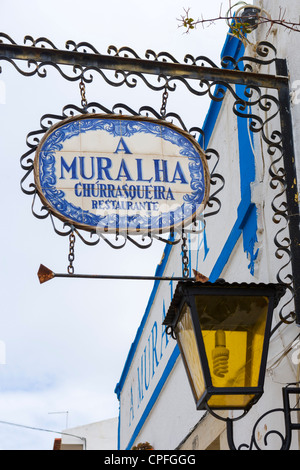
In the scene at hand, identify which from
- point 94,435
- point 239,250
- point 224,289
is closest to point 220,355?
point 224,289

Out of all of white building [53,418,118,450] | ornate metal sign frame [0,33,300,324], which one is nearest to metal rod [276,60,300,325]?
ornate metal sign frame [0,33,300,324]

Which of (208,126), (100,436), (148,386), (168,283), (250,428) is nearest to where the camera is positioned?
(250,428)

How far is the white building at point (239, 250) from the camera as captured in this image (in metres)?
4.78

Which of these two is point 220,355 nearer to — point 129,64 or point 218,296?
point 218,296

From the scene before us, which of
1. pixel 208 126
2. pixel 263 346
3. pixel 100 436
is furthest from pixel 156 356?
pixel 100 436

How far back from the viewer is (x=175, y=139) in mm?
4613

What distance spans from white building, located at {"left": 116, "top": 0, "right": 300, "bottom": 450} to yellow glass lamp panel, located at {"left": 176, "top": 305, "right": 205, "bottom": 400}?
77 cm

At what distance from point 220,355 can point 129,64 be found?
6.32 ft

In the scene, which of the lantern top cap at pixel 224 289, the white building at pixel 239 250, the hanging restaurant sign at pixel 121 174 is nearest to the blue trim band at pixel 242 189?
the white building at pixel 239 250

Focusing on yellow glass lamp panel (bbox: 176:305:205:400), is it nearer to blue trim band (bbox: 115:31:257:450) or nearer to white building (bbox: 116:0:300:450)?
white building (bbox: 116:0:300:450)

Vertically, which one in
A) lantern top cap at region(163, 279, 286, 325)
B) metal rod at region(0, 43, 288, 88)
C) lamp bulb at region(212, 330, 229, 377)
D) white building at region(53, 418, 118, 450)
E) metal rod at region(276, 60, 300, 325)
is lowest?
white building at region(53, 418, 118, 450)

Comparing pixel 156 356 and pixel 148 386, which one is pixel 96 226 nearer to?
pixel 156 356

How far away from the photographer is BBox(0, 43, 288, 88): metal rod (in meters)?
4.53
